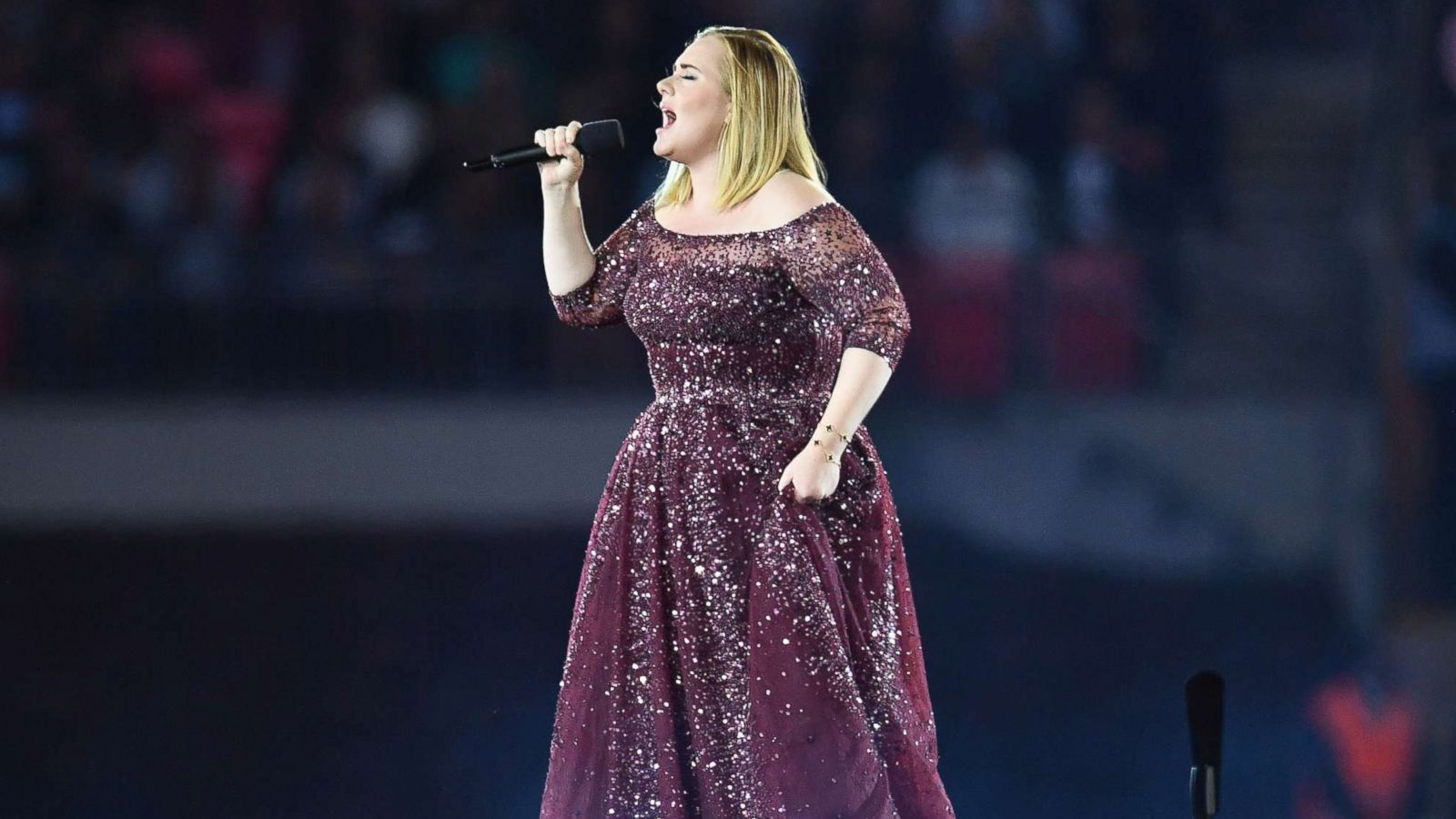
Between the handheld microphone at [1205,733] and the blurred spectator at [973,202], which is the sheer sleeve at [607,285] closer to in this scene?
the handheld microphone at [1205,733]

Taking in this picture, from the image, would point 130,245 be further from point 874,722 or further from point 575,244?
point 874,722

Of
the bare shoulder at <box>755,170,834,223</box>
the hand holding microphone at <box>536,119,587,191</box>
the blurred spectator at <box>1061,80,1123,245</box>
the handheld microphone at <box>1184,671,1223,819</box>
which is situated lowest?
the handheld microphone at <box>1184,671,1223,819</box>

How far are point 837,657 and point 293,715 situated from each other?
1716 mm

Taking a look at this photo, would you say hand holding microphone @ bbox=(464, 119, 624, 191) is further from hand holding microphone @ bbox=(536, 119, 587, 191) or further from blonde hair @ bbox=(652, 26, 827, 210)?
blonde hair @ bbox=(652, 26, 827, 210)

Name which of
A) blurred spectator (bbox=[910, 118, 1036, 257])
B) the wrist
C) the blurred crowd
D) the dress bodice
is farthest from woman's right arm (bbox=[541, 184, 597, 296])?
blurred spectator (bbox=[910, 118, 1036, 257])

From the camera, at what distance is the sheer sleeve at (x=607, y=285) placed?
2.67 m

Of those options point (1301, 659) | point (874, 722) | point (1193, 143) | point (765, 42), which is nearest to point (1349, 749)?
point (1301, 659)

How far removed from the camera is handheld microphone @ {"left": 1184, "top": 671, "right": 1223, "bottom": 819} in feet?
7.73

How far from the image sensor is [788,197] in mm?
2555

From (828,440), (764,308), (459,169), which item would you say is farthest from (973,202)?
(828,440)

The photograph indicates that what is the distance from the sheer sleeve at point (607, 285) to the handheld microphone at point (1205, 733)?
36.1 inches

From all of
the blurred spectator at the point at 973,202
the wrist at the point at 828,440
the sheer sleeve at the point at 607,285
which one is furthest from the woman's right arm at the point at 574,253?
the blurred spectator at the point at 973,202

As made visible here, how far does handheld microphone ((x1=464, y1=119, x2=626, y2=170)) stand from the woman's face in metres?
0.06

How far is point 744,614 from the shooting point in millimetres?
2504
